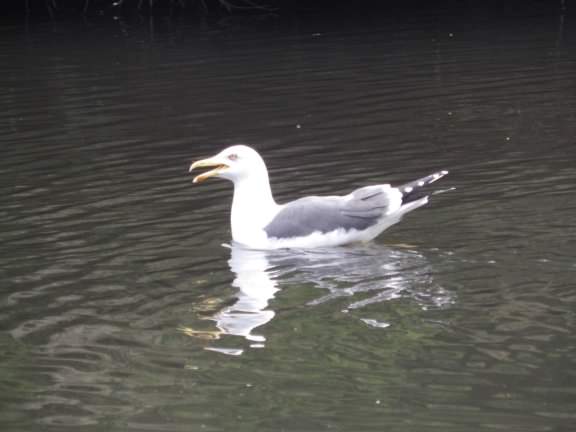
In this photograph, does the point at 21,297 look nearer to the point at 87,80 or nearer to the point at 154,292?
the point at 154,292

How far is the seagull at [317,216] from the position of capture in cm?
967

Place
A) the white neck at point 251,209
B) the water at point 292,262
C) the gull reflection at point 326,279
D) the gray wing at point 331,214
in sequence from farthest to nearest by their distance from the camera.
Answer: the white neck at point 251,209, the gray wing at point 331,214, the gull reflection at point 326,279, the water at point 292,262

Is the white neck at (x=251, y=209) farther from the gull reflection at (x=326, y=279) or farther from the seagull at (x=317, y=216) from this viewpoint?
the gull reflection at (x=326, y=279)

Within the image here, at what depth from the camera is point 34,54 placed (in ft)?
72.5

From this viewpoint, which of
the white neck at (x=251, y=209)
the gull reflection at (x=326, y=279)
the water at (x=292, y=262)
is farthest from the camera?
the white neck at (x=251, y=209)

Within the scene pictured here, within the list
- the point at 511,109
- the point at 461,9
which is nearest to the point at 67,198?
the point at 511,109

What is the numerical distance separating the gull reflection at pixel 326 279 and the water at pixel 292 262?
0.03m

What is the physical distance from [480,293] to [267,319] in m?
1.38

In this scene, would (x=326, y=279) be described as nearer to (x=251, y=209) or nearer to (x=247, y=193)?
(x=251, y=209)

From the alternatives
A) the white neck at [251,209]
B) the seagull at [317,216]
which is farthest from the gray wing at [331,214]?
the white neck at [251,209]

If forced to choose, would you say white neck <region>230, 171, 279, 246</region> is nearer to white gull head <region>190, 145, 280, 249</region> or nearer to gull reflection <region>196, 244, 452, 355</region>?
white gull head <region>190, 145, 280, 249</region>

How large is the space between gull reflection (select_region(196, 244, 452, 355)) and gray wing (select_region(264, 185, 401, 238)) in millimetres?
173

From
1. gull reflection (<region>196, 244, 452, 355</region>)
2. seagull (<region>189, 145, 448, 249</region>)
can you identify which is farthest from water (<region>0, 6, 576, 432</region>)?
seagull (<region>189, 145, 448, 249</region>)

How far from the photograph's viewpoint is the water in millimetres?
6562
